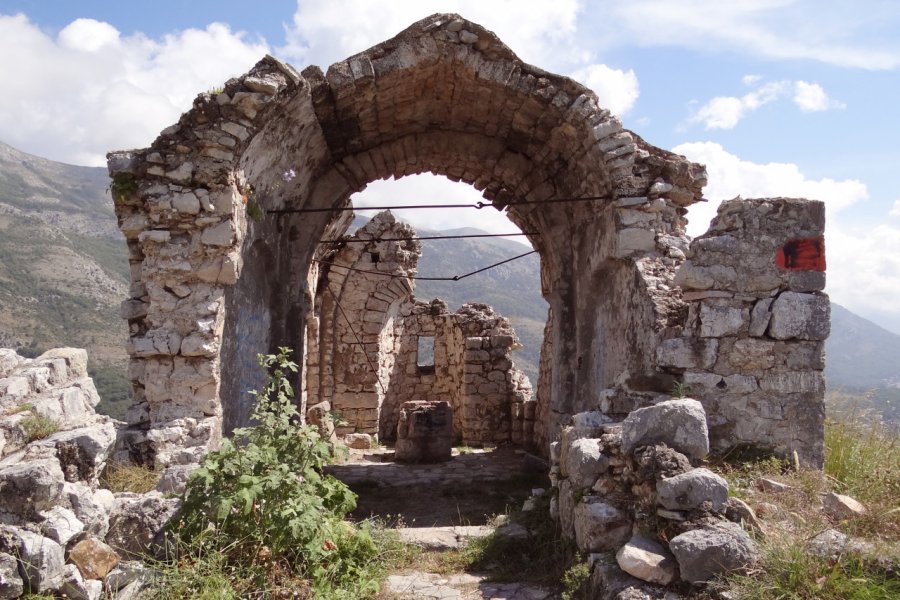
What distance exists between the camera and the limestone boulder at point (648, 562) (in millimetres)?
3660

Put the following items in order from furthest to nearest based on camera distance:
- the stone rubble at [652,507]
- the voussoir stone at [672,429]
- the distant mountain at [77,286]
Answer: the distant mountain at [77,286], the voussoir stone at [672,429], the stone rubble at [652,507]

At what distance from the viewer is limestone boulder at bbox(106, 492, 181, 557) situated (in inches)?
160

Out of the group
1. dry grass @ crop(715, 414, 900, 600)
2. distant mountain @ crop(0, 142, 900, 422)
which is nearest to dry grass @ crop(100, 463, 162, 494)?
dry grass @ crop(715, 414, 900, 600)

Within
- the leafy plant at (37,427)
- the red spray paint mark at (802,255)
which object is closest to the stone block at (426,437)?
the red spray paint mark at (802,255)

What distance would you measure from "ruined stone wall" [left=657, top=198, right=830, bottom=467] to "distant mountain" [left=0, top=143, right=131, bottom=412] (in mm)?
23293

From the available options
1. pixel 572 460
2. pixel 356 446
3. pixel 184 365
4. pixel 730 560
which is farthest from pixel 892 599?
pixel 356 446

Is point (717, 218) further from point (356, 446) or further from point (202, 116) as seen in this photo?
point (356, 446)

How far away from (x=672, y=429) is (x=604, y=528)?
0.73 m

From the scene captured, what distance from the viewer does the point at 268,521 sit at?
4.16 m

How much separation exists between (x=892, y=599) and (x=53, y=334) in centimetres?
3986

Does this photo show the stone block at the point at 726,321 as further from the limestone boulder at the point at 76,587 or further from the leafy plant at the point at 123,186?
the leafy plant at the point at 123,186

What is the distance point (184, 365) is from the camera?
6.22 metres

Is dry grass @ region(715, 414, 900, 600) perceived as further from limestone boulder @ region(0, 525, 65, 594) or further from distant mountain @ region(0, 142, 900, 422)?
limestone boulder @ region(0, 525, 65, 594)

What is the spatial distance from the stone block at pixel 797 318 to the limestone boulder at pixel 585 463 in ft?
6.11
